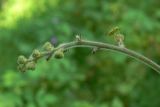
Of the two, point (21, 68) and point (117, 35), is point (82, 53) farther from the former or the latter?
point (21, 68)

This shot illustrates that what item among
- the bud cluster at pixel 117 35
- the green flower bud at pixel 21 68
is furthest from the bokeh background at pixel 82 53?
the green flower bud at pixel 21 68

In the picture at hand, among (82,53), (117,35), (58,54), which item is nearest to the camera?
(58,54)

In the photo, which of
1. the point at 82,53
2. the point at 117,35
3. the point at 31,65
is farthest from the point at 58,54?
the point at 82,53

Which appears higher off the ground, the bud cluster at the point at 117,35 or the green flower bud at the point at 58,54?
the bud cluster at the point at 117,35

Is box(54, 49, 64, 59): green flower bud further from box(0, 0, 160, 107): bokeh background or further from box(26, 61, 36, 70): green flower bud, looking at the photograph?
box(0, 0, 160, 107): bokeh background

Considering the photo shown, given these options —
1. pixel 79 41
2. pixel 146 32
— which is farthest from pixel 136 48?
pixel 79 41

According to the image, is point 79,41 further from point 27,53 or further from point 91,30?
point 91,30

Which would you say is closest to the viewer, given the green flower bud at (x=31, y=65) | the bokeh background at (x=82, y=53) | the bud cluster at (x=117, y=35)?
the green flower bud at (x=31, y=65)

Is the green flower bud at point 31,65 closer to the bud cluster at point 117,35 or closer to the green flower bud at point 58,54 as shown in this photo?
the green flower bud at point 58,54
